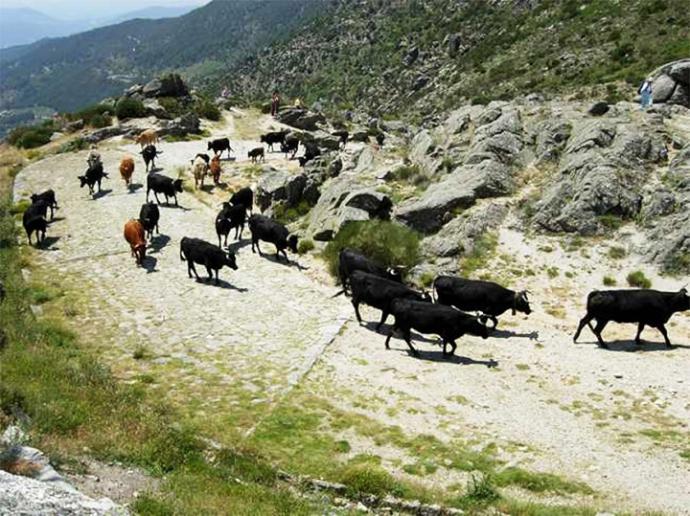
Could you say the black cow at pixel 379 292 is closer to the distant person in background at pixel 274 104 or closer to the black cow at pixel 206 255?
the black cow at pixel 206 255

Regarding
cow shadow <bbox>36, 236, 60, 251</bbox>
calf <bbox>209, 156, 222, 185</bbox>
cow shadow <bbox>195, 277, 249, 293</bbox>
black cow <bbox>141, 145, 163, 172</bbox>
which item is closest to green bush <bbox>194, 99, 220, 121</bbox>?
black cow <bbox>141, 145, 163, 172</bbox>

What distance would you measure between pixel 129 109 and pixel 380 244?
1519 inches

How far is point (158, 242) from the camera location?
91.4 ft

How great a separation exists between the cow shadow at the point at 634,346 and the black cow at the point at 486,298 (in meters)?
2.45

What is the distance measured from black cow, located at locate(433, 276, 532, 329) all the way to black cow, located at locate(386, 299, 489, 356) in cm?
183

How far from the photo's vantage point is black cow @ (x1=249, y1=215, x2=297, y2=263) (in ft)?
84.9

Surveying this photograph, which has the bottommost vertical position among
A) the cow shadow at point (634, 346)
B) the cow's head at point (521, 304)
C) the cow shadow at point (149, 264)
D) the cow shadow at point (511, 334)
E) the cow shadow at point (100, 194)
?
the cow shadow at point (634, 346)

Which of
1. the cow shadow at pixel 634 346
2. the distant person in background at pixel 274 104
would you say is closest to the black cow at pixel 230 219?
the cow shadow at pixel 634 346

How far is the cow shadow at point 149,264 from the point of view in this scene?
24737 mm

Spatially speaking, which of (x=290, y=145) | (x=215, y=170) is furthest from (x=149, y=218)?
(x=290, y=145)

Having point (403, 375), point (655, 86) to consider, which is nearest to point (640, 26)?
point (655, 86)

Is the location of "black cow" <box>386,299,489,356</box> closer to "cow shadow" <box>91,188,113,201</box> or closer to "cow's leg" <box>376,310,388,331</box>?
"cow's leg" <box>376,310,388,331</box>

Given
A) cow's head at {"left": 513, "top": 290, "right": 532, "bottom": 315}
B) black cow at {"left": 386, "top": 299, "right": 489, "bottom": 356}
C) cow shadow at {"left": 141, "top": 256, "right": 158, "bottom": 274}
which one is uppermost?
cow shadow at {"left": 141, "top": 256, "right": 158, "bottom": 274}

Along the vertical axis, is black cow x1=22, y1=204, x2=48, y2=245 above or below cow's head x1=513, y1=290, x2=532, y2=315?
above
